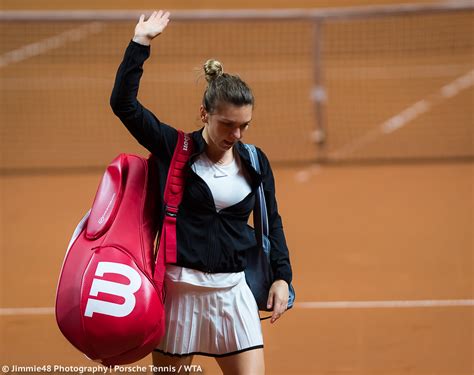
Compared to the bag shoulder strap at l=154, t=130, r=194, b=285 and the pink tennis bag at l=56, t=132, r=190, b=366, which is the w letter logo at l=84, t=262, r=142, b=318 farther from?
the bag shoulder strap at l=154, t=130, r=194, b=285

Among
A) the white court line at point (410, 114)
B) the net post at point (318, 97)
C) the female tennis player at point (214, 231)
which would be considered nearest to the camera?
the female tennis player at point (214, 231)

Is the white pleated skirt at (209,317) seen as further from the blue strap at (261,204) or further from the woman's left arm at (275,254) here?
the blue strap at (261,204)

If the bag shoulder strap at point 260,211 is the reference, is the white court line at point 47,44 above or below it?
above

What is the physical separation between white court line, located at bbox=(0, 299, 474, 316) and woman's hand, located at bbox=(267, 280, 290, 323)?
2.83m

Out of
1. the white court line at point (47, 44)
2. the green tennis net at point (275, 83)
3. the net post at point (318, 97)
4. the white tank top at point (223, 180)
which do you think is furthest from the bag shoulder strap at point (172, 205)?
the white court line at point (47, 44)

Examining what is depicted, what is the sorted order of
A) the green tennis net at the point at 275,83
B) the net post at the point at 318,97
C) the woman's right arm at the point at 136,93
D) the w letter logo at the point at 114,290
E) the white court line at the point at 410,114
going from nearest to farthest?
the w letter logo at the point at 114,290 < the woman's right arm at the point at 136,93 < the net post at the point at 318,97 < the green tennis net at the point at 275,83 < the white court line at the point at 410,114

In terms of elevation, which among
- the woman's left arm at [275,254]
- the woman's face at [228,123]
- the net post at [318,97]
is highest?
the net post at [318,97]

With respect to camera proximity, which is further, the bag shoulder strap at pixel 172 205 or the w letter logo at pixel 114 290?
the bag shoulder strap at pixel 172 205

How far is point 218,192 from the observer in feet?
12.9

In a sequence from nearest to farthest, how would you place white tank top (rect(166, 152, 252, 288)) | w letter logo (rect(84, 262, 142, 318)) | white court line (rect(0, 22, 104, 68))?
w letter logo (rect(84, 262, 142, 318)) → white tank top (rect(166, 152, 252, 288)) → white court line (rect(0, 22, 104, 68))

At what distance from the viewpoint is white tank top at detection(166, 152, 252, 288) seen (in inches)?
155

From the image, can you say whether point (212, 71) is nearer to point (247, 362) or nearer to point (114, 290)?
point (114, 290)

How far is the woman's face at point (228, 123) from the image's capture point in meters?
3.79

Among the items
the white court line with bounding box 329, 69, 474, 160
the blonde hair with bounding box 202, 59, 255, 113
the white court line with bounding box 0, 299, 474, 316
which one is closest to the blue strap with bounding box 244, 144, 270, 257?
the blonde hair with bounding box 202, 59, 255, 113
